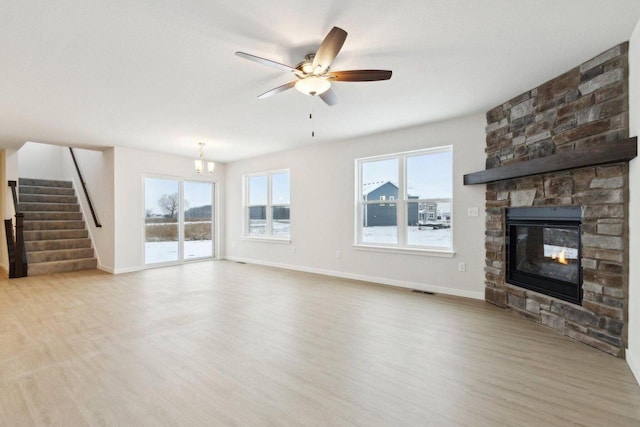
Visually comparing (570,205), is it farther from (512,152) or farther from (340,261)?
(340,261)

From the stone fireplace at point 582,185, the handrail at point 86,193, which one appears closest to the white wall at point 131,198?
the handrail at point 86,193

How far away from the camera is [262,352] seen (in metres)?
2.72

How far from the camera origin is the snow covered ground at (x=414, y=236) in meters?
4.68

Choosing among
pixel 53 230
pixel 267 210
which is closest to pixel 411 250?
pixel 267 210

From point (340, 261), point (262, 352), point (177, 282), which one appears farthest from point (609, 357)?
point (177, 282)

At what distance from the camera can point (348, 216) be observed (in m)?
5.65

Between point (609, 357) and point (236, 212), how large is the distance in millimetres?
Result: 7067

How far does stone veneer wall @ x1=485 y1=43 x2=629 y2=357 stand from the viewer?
2602 mm

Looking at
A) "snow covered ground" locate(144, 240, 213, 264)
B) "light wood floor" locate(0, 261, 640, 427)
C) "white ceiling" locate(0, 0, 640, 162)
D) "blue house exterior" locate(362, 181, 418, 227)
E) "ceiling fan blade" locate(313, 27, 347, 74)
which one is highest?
"white ceiling" locate(0, 0, 640, 162)

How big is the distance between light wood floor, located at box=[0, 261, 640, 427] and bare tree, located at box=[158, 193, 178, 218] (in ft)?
9.82

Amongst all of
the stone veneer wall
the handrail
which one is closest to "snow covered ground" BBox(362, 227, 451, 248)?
the stone veneer wall

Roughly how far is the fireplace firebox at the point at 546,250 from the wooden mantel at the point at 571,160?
47 cm

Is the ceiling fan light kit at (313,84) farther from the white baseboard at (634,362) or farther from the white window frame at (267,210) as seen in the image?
the white window frame at (267,210)

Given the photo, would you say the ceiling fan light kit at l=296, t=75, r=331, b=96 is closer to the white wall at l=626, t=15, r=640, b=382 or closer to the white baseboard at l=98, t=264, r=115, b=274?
the white wall at l=626, t=15, r=640, b=382
